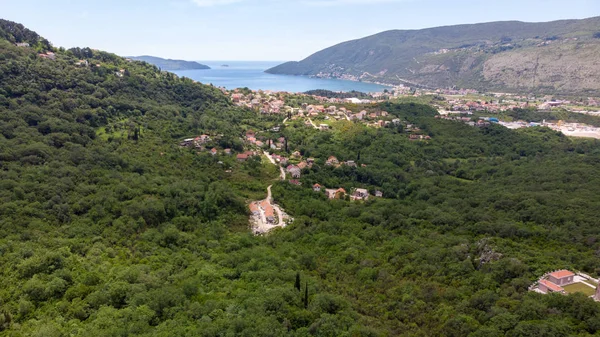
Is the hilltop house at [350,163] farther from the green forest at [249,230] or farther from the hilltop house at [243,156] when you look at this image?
the hilltop house at [243,156]

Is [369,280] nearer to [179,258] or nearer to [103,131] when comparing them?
[179,258]

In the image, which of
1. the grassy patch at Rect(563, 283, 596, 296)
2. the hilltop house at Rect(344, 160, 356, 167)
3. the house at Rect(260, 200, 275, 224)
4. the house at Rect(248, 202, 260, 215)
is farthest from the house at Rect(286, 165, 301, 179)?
the grassy patch at Rect(563, 283, 596, 296)

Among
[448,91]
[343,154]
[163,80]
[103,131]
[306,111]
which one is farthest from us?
[448,91]

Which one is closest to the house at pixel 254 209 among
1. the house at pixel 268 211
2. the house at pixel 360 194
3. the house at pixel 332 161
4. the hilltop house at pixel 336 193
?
the house at pixel 268 211

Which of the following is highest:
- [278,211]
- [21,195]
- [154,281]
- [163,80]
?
[163,80]

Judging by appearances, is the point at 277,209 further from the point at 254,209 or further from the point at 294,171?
the point at 294,171

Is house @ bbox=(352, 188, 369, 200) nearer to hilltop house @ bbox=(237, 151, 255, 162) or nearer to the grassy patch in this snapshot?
hilltop house @ bbox=(237, 151, 255, 162)

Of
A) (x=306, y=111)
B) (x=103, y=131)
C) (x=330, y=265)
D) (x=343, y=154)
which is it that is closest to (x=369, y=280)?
(x=330, y=265)
